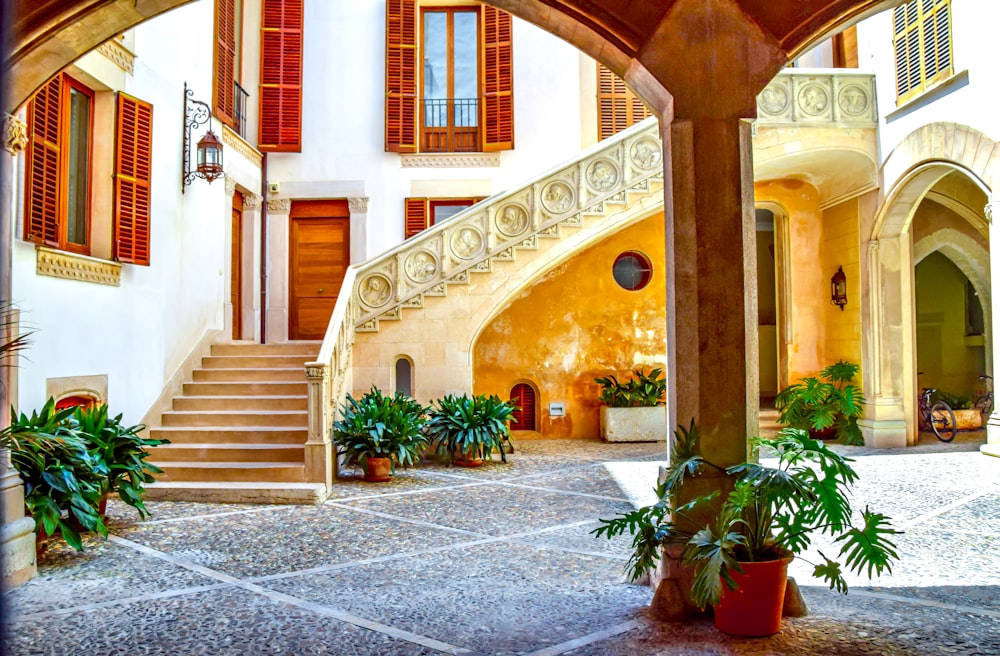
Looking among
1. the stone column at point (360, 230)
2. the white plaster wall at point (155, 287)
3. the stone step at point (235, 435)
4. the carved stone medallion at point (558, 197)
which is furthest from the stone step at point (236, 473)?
the stone column at point (360, 230)

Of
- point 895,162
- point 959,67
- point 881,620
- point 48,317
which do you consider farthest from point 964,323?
point 48,317

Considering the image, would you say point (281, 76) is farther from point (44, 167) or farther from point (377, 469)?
point (377, 469)

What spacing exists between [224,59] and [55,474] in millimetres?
8556

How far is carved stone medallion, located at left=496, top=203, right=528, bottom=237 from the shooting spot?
10859 mm

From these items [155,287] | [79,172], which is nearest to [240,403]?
[155,287]

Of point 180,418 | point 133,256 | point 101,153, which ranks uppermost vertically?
point 101,153

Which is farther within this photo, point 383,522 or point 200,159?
point 200,159

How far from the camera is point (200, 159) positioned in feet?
33.3

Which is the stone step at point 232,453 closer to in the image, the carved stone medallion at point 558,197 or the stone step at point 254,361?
the stone step at point 254,361

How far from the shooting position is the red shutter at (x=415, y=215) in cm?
1391

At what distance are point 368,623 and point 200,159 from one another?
308 inches

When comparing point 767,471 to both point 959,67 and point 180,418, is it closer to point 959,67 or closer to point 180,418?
point 180,418

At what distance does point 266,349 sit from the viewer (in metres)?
10.8

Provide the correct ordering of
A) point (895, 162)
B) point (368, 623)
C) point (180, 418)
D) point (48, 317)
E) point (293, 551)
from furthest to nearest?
point (895, 162) → point (180, 418) → point (48, 317) → point (293, 551) → point (368, 623)
